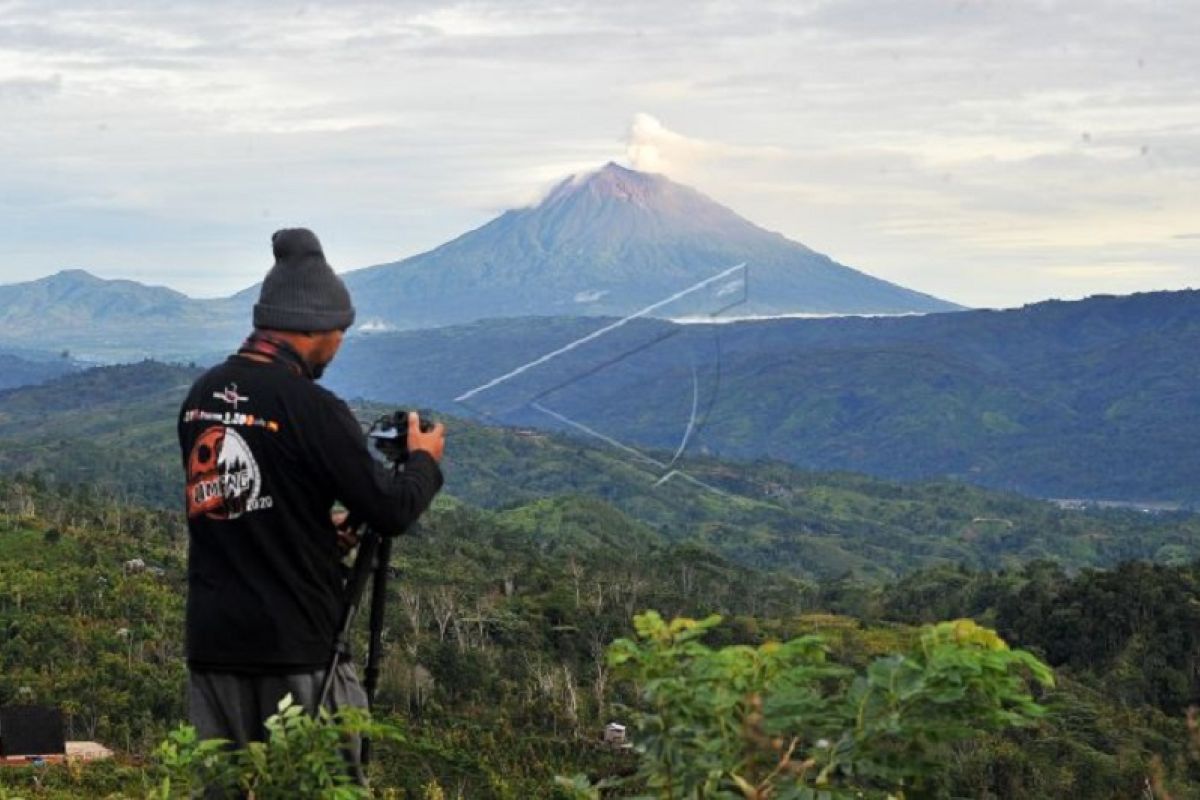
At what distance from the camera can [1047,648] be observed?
84.5 meters

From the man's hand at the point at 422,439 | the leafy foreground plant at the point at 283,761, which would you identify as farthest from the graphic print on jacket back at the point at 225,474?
the leafy foreground plant at the point at 283,761

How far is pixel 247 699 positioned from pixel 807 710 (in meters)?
2.26

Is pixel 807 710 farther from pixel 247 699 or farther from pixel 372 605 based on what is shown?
pixel 247 699

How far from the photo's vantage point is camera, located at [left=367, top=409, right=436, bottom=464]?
5.97 metres

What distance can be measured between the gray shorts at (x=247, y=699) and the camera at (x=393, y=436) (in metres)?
0.78

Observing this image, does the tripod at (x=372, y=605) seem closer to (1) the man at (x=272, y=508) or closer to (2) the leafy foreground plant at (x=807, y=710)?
(1) the man at (x=272, y=508)

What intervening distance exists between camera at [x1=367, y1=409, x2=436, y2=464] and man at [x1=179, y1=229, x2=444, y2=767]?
2.4 inches

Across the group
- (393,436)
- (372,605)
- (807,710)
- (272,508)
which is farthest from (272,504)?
(807,710)

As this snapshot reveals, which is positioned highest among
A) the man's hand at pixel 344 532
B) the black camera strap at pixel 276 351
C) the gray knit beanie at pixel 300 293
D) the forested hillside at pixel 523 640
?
the gray knit beanie at pixel 300 293

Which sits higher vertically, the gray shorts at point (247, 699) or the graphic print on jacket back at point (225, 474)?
the graphic print on jacket back at point (225, 474)

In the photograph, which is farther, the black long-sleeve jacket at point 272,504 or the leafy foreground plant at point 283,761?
the black long-sleeve jacket at point 272,504

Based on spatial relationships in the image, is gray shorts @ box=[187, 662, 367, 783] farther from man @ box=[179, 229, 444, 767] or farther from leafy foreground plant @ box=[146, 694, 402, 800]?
leafy foreground plant @ box=[146, 694, 402, 800]

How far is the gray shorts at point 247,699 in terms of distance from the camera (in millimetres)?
5828

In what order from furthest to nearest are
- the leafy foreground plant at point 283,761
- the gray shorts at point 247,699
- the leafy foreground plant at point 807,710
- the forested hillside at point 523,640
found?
the forested hillside at point 523,640 < the gray shorts at point 247,699 < the leafy foreground plant at point 283,761 < the leafy foreground plant at point 807,710
